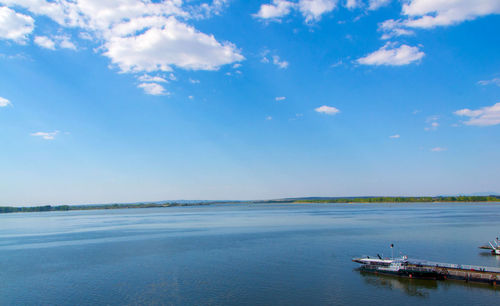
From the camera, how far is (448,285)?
101 ft

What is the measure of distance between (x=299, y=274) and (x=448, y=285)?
14.2 meters

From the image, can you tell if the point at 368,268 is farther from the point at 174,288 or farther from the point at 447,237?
the point at 447,237

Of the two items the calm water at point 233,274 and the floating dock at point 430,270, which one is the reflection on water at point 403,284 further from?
the floating dock at point 430,270

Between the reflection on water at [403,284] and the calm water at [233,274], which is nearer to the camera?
the calm water at [233,274]

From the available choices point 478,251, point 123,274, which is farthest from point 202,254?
point 478,251

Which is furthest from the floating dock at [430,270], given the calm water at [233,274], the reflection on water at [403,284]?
the calm water at [233,274]

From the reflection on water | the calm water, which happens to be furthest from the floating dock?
the calm water

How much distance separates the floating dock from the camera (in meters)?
30.6

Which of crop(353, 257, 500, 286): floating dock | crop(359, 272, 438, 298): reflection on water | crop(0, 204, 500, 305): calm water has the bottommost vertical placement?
crop(359, 272, 438, 298): reflection on water

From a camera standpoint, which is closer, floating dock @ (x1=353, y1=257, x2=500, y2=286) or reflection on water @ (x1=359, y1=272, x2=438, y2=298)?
reflection on water @ (x1=359, y1=272, x2=438, y2=298)

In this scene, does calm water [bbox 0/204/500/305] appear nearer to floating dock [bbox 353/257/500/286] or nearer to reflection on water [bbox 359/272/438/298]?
reflection on water [bbox 359/272/438/298]

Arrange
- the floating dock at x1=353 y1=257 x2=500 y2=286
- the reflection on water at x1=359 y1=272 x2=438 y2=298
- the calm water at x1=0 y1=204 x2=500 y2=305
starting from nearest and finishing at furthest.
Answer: the calm water at x1=0 y1=204 x2=500 y2=305 < the reflection on water at x1=359 y1=272 x2=438 y2=298 < the floating dock at x1=353 y1=257 x2=500 y2=286

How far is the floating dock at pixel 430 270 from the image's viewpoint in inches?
1205

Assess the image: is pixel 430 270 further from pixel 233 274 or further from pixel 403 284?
pixel 233 274
